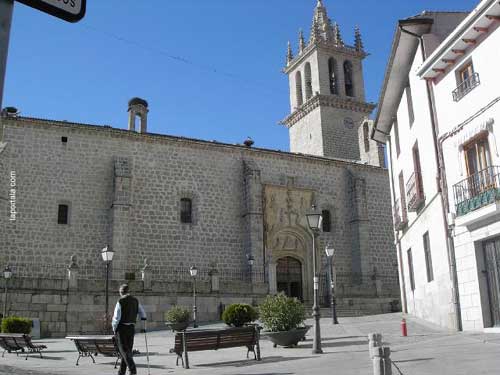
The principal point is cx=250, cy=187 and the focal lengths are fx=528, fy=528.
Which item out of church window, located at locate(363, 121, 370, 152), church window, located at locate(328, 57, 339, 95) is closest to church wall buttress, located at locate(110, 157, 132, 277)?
church window, located at locate(363, 121, 370, 152)

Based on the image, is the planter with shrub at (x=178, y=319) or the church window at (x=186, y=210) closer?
the planter with shrub at (x=178, y=319)

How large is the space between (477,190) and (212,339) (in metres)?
6.70

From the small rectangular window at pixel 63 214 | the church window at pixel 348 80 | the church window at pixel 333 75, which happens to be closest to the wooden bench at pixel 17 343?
the small rectangular window at pixel 63 214

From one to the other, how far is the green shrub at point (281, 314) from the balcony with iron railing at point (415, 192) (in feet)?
18.7

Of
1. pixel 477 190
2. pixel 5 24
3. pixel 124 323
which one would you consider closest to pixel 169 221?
pixel 477 190

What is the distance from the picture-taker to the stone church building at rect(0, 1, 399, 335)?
21.0 meters

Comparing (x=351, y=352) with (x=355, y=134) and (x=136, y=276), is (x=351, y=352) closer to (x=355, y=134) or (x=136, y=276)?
(x=136, y=276)

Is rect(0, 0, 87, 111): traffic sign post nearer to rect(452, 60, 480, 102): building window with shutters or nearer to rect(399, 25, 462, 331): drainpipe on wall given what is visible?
rect(452, 60, 480, 102): building window with shutters

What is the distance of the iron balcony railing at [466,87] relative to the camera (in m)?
12.1

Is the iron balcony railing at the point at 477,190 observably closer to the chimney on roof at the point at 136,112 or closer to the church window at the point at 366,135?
the chimney on roof at the point at 136,112

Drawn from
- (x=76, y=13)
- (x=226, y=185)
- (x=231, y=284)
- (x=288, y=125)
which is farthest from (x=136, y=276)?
(x=288, y=125)

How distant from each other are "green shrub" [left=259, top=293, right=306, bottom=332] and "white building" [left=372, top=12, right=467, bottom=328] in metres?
3.86

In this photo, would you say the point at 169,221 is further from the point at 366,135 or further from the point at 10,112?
the point at 366,135

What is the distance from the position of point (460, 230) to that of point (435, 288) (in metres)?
2.76
